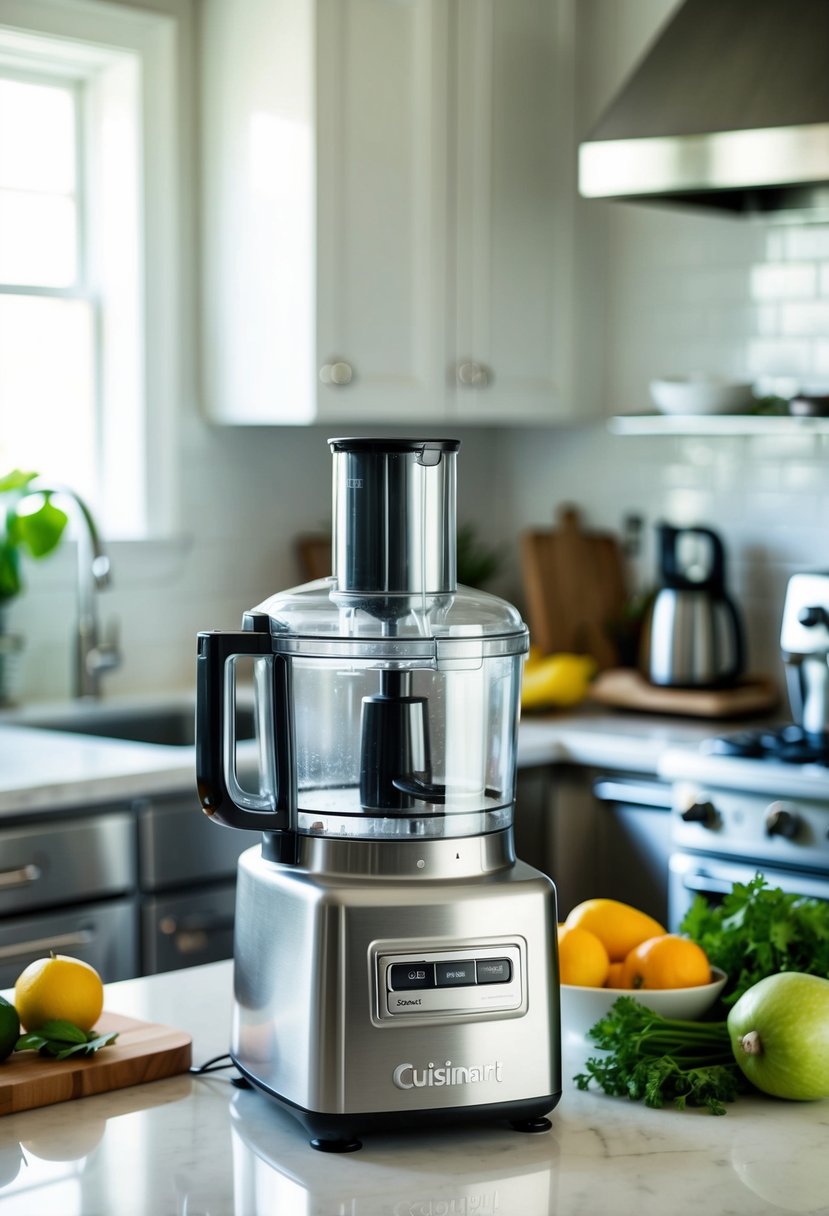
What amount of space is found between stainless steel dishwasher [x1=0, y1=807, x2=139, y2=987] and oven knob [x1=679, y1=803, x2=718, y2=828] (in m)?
1.02

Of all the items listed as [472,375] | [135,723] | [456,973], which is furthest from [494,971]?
[472,375]

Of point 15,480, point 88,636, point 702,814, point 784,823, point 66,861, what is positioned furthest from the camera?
point 88,636

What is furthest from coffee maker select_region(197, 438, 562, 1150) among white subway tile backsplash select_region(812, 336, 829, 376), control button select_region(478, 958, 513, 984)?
white subway tile backsplash select_region(812, 336, 829, 376)

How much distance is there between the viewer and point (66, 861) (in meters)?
2.58

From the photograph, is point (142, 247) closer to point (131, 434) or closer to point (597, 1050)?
point (131, 434)

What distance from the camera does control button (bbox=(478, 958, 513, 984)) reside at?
1254 millimetres

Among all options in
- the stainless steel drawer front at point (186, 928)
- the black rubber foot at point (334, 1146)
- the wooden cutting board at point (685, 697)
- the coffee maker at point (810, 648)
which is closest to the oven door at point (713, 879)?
the coffee maker at point (810, 648)

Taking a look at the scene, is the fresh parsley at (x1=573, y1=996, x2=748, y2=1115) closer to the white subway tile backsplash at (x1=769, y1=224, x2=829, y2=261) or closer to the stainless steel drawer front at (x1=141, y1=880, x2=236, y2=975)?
the stainless steel drawer front at (x1=141, y1=880, x2=236, y2=975)

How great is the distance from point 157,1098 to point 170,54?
2.74 meters

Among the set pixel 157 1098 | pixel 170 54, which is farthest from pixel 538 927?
pixel 170 54

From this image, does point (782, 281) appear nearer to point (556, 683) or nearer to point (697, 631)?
point (697, 631)

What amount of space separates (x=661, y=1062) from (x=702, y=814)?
64.9 inches

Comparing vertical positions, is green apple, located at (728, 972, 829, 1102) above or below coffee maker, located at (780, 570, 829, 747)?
below

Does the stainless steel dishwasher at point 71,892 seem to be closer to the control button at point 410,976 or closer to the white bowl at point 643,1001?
the white bowl at point 643,1001
